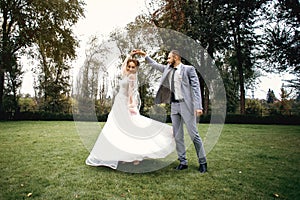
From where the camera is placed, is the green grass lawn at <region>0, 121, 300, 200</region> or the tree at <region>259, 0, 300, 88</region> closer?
the green grass lawn at <region>0, 121, 300, 200</region>

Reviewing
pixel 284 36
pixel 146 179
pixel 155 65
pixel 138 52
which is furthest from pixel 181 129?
pixel 284 36

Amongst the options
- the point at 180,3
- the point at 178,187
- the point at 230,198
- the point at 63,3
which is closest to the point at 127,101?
the point at 178,187

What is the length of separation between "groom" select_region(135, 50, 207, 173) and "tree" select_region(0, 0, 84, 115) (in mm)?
14870

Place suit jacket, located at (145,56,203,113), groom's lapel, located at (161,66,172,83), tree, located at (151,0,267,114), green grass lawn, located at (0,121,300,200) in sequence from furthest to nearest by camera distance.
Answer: tree, located at (151,0,267,114) < groom's lapel, located at (161,66,172,83) < suit jacket, located at (145,56,203,113) < green grass lawn, located at (0,121,300,200)

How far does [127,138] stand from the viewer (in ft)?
13.0

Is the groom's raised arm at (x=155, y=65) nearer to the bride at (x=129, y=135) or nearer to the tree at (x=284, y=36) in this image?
the bride at (x=129, y=135)

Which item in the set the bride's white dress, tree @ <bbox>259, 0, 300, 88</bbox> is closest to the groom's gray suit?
the bride's white dress

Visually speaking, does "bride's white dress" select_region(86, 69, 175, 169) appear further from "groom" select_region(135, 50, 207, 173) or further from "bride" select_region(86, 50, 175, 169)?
"groom" select_region(135, 50, 207, 173)

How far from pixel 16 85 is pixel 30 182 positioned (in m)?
20.0

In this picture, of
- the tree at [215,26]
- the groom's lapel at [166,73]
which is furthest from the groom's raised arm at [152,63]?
the tree at [215,26]

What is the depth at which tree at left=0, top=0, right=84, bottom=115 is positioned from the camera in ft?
53.8

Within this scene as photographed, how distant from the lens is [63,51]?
1781 centimetres

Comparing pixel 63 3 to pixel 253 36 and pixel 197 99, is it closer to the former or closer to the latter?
pixel 253 36

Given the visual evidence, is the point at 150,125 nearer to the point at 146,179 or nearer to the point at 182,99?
the point at 182,99
